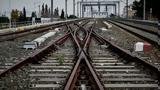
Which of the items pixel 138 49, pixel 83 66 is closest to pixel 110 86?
pixel 83 66

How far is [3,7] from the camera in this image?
62.9 meters

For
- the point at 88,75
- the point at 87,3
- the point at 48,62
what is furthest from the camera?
the point at 87,3

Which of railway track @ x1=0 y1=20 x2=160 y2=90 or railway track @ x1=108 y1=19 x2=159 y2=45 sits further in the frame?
railway track @ x1=108 y1=19 x2=159 y2=45

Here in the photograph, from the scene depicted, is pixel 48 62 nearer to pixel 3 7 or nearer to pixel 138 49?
pixel 138 49

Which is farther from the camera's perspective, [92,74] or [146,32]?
[146,32]

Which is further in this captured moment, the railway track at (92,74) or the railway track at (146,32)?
the railway track at (146,32)

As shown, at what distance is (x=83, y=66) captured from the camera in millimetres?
9461

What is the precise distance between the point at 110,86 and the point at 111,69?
2462mm

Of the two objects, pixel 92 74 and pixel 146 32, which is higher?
pixel 92 74

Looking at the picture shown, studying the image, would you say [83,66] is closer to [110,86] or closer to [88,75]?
[88,75]

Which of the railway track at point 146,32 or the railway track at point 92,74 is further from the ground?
the railway track at point 92,74

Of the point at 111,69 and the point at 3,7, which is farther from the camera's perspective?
the point at 3,7

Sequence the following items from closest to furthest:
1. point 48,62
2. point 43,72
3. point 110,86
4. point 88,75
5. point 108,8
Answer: point 110,86
point 88,75
point 43,72
point 48,62
point 108,8

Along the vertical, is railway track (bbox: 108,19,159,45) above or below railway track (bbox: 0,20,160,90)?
below
